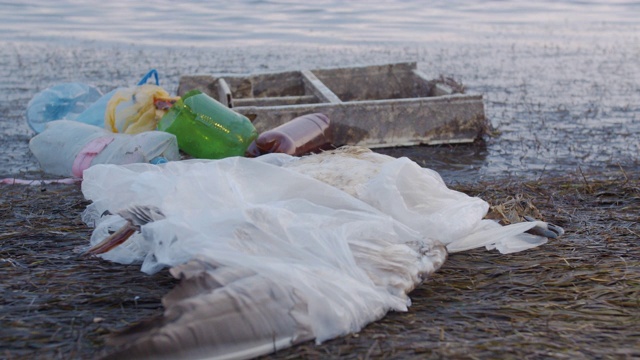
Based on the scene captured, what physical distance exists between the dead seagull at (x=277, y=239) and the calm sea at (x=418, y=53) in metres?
2.58

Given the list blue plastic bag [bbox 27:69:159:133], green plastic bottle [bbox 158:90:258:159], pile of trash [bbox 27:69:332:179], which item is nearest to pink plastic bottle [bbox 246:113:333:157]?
pile of trash [bbox 27:69:332:179]

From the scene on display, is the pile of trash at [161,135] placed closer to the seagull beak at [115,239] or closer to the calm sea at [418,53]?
the calm sea at [418,53]

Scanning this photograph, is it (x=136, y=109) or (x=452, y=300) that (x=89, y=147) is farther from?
(x=452, y=300)

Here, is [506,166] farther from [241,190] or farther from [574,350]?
[574,350]

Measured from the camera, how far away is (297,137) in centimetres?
712

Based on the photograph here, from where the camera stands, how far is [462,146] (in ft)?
27.8

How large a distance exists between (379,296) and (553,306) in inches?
33.1

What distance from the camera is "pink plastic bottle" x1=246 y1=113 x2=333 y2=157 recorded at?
694 centimetres

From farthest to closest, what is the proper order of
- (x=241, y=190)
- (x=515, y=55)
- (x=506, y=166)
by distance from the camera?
(x=515, y=55) < (x=506, y=166) < (x=241, y=190)

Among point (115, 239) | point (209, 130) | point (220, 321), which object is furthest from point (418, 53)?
point (220, 321)

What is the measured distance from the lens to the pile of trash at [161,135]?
6777mm

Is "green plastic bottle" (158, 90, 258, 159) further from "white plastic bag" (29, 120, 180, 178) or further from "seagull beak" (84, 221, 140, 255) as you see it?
"seagull beak" (84, 221, 140, 255)

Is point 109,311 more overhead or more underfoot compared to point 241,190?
more underfoot

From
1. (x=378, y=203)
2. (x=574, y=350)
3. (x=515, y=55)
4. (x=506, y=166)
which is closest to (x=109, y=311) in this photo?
(x=378, y=203)
